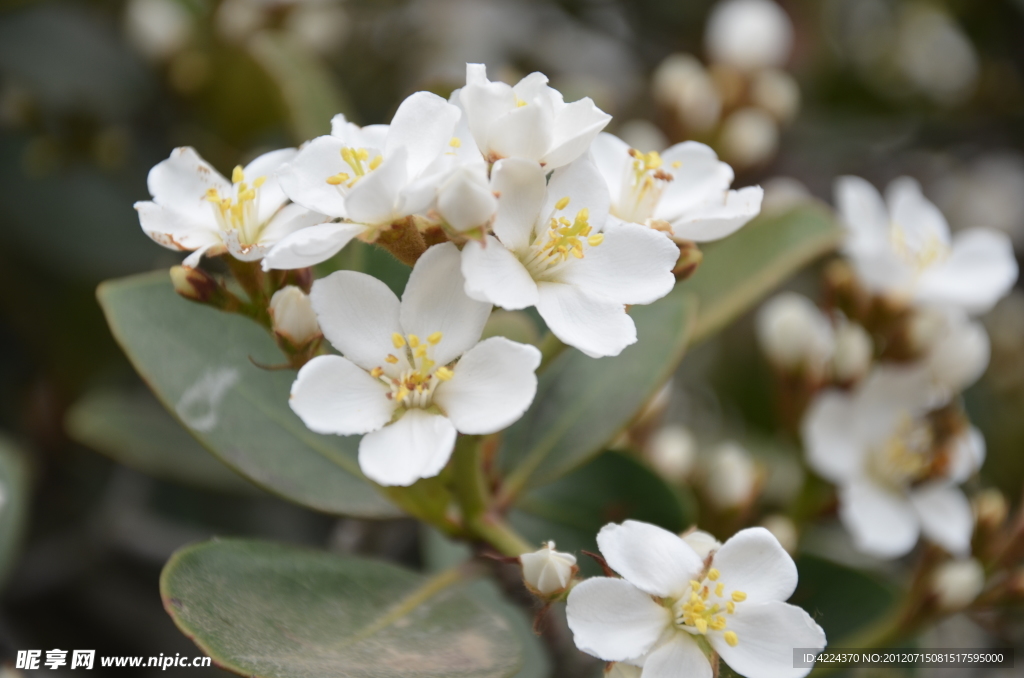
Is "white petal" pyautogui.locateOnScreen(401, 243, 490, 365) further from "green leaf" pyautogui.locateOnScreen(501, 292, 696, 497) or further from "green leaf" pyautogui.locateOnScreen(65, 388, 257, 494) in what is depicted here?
"green leaf" pyautogui.locateOnScreen(65, 388, 257, 494)

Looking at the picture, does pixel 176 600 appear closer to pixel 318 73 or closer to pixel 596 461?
pixel 596 461

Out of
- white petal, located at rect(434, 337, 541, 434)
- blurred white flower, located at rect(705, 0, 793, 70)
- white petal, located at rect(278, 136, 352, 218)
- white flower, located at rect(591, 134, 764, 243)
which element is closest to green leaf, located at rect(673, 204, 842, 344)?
white flower, located at rect(591, 134, 764, 243)

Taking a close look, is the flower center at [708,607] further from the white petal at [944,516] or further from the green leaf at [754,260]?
the white petal at [944,516]

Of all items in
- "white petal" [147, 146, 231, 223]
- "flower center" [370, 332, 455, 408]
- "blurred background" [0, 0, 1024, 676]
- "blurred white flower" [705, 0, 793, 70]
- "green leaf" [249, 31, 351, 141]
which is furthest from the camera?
"blurred white flower" [705, 0, 793, 70]

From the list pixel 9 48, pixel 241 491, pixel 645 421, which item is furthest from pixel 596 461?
pixel 9 48

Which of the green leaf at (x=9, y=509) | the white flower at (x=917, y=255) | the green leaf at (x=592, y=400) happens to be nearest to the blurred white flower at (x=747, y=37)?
the white flower at (x=917, y=255)
